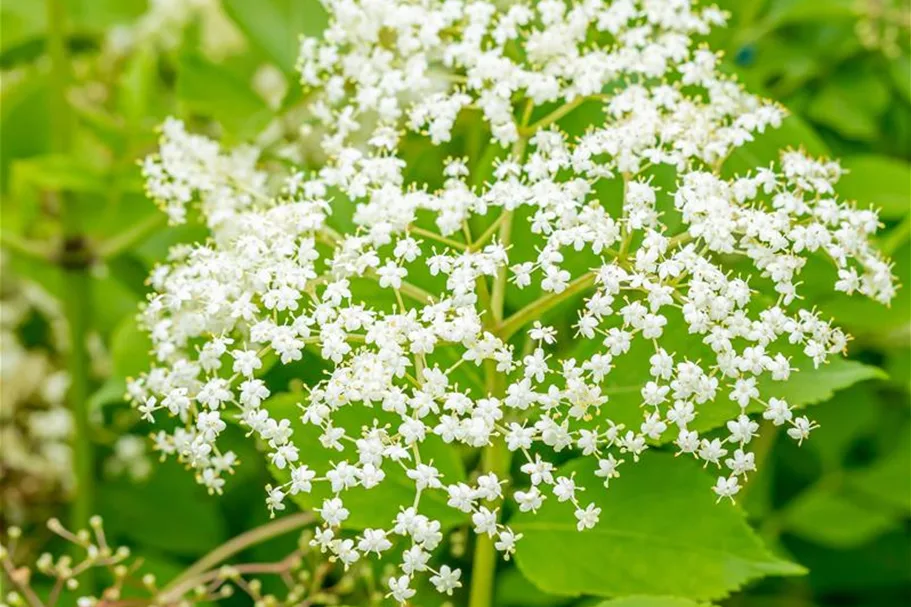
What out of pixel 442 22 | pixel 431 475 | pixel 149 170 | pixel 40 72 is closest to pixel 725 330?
pixel 431 475

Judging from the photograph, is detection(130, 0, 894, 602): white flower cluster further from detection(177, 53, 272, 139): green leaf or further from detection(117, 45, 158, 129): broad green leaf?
detection(117, 45, 158, 129): broad green leaf

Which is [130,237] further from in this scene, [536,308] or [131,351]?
[536,308]

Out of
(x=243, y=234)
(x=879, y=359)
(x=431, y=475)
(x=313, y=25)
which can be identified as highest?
(x=313, y=25)

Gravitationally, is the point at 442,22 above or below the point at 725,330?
above

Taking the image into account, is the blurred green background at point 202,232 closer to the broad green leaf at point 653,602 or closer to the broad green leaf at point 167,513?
the broad green leaf at point 167,513

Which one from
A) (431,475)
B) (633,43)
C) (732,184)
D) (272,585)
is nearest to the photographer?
(431,475)

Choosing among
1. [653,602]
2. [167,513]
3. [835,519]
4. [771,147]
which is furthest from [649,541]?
[167,513]

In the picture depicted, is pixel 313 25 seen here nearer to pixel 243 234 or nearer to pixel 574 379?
pixel 243 234
